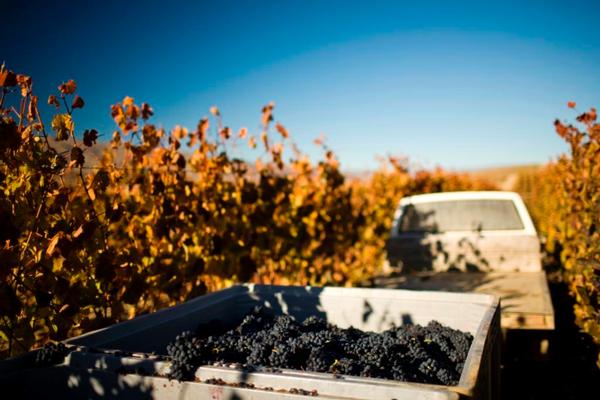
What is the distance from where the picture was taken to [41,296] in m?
2.30

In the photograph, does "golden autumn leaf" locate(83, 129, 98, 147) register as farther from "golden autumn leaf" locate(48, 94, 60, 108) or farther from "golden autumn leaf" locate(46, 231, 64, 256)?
"golden autumn leaf" locate(46, 231, 64, 256)

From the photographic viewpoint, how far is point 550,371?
424 centimetres

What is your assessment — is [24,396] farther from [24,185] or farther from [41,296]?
[24,185]

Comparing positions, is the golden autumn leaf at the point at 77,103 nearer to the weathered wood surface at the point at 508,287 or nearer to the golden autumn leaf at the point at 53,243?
the golden autumn leaf at the point at 53,243

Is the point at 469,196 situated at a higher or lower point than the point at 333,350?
higher

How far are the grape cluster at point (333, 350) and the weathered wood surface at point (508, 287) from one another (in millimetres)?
980

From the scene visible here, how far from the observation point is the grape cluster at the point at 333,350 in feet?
6.14

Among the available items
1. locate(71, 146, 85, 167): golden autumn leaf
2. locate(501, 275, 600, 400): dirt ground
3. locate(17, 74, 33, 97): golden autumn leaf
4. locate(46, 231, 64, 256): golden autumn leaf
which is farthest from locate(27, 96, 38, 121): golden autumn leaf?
locate(501, 275, 600, 400): dirt ground

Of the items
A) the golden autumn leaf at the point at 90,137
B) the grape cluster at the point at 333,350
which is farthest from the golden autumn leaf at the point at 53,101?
the grape cluster at the point at 333,350

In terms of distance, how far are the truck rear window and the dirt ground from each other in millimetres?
1310

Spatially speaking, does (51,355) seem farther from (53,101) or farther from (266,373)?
(53,101)

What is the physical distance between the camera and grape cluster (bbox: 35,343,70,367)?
1819 millimetres

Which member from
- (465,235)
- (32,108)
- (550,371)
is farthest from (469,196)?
(32,108)

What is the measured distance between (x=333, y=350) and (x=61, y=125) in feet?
6.37
